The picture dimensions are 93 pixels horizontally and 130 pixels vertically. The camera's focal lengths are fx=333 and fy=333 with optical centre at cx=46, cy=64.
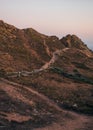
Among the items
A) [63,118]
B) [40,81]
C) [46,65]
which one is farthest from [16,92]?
[46,65]

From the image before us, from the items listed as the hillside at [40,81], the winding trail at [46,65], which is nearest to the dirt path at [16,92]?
the hillside at [40,81]

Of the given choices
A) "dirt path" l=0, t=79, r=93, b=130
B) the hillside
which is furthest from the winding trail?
"dirt path" l=0, t=79, r=93, b=130

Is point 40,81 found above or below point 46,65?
below

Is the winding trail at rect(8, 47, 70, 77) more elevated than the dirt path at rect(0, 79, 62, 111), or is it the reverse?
the winding trail at rect(8, 47, 70, 77)

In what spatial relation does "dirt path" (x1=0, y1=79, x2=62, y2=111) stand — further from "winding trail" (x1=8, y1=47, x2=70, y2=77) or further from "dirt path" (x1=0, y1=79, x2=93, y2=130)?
"winding trail" (x1=8, y1=47, x2=70, y2=77)

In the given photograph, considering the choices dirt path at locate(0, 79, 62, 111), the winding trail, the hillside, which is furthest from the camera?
the winding trail

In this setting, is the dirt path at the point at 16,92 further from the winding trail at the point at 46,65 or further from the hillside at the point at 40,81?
the winding trail at the point at 46,65

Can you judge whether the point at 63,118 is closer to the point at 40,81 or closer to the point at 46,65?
the point at 40,81

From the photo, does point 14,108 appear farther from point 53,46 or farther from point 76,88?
point 53,46
